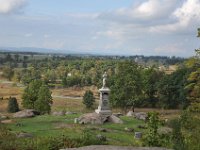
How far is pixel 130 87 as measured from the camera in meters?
58.9

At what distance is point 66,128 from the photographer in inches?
1437

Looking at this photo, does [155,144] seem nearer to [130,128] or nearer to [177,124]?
[177,124]

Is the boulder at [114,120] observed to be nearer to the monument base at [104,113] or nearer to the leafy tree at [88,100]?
the monument base at [104,113]

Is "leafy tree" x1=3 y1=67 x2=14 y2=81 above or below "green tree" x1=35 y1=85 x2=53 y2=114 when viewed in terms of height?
below

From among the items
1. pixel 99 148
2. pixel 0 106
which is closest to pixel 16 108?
pixel 0 106

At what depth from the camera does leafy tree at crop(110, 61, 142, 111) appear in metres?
58.8

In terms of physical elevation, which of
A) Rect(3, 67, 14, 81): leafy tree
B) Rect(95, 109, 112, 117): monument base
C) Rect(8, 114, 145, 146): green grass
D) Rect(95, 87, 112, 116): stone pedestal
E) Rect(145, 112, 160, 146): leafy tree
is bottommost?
Rect(3, 67, 14, 81): leafy tree

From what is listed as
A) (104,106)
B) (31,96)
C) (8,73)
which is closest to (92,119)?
(104,106)

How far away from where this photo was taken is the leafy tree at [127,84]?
58.8 m

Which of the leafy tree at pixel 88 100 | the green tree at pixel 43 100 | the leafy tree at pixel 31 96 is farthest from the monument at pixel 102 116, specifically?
the leafy tree at pixel 88 100

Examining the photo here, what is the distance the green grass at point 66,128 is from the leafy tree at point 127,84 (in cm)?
1453

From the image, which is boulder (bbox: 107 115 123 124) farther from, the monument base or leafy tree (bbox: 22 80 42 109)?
leafy tree (bbox: 22 80 42 109)

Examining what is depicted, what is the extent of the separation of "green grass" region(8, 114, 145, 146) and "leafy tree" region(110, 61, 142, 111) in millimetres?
14528

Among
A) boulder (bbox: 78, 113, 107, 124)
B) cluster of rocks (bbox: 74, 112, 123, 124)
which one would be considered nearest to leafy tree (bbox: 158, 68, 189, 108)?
cluster of rocks (bbox: 74, 112, 123, 124)
